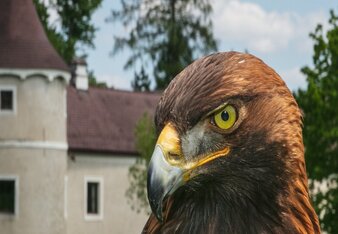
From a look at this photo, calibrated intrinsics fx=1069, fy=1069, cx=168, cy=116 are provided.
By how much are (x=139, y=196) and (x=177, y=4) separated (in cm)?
1390

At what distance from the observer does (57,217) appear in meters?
48.2

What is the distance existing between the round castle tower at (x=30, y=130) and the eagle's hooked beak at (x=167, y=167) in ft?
144

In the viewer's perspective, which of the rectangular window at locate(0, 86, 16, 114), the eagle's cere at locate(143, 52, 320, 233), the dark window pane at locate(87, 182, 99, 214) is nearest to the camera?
the eagle's cere at locate(143, 52, 320, 233)

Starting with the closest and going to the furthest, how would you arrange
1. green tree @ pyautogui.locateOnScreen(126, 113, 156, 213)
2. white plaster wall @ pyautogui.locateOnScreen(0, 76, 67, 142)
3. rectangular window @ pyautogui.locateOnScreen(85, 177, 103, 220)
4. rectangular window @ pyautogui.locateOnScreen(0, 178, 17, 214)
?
green tree @ pyautogui.locateOnScreen(126, 113, 156, 213) < white plaster wall @ pyautogui.locateOnScreen(0, 76, 67, 142) < rectangular window @ pyautogui.locateOnScreen(0, 178, 17, 214) < rectangular window @ pyautogui.locateOnScreen(85, 177, 103, 220)

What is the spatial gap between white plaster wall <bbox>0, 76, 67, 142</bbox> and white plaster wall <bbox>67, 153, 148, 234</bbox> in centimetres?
285

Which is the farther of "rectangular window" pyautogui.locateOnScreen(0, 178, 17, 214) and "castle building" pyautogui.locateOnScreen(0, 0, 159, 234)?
"rectangular window" pyautogui.locateOnScreen(0, 178, 17, 214)

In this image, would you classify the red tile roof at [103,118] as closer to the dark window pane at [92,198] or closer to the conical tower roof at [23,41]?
the dark window pane at [92,198]

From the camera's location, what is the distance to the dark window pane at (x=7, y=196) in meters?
48.2

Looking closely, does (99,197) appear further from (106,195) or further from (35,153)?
(35,153)

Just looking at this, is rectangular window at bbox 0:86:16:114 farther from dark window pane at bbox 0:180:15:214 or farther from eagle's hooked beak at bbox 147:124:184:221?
eagle's hooked beak at bbox 147:124:184:221

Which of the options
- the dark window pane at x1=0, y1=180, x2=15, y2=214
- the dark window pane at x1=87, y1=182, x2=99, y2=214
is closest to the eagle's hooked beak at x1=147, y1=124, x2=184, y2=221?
the dark window pane at x1=0, y1=180, x2=15, y2=214

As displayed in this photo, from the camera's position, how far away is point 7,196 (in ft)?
159

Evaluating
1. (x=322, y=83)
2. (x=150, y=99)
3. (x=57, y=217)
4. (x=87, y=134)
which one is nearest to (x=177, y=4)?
(x=150, y=99)

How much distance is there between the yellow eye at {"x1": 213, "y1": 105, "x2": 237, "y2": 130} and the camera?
3.76 metres
